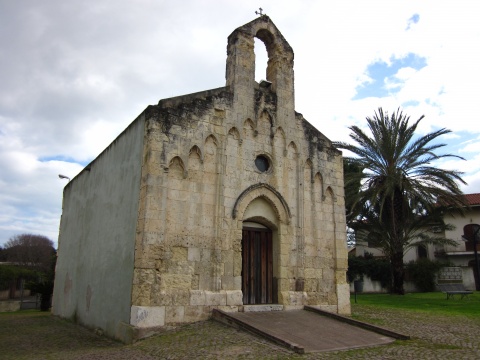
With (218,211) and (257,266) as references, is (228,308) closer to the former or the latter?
(257,266)

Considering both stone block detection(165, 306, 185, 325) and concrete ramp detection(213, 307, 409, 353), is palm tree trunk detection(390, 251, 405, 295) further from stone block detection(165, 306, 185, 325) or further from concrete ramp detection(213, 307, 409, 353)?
stone block detection(165, 306, 185, 325)

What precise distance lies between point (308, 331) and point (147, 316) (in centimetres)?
363

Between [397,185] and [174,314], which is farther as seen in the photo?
[397,185]

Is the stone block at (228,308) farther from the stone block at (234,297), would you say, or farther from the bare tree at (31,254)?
the bare tree at (31,254)

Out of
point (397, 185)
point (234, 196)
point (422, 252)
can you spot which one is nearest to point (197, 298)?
point (234, 196)

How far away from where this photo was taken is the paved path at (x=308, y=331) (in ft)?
25.7

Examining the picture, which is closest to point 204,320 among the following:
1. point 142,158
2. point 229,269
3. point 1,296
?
point 229,269

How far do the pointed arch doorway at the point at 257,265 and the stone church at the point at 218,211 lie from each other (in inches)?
1.2

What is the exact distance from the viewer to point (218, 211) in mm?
10680

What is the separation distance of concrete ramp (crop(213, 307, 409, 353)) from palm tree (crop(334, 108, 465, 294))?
1137 cm

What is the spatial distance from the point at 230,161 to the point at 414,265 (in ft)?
83.5

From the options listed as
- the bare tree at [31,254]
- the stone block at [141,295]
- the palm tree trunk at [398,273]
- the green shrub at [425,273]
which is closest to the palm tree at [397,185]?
the palm tree trunk at [398,273]

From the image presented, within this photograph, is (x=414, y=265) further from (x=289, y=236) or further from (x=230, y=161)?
(x=230, y=161)

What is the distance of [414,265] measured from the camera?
31.3 m
